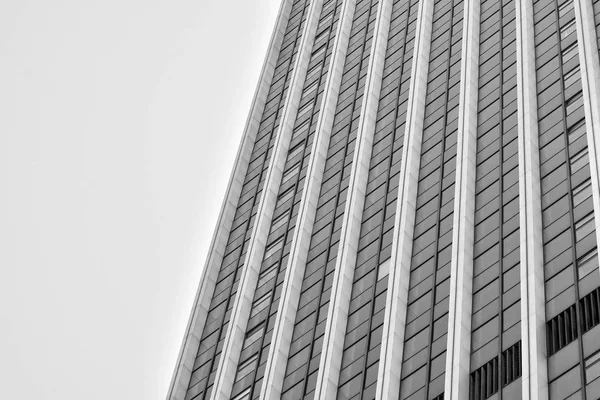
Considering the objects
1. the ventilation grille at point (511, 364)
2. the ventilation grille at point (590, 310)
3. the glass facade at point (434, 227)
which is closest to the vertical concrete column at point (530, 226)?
the ventilation grille at point (511, 364)

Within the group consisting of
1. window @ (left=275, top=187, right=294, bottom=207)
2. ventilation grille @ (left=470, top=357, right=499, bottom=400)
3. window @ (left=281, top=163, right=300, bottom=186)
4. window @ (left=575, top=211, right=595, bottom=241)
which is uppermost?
window @ (left=281, top=163, right=300, bottom=186)

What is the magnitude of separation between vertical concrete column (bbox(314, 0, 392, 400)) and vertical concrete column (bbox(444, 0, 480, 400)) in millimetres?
7414

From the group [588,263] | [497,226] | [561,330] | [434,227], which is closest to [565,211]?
[497,226]

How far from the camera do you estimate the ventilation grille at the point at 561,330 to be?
51.8 m

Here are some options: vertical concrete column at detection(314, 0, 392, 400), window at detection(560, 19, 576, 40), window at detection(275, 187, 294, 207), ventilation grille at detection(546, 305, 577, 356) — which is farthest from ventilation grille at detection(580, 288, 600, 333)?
window at detection(275, 187, 294, 207)

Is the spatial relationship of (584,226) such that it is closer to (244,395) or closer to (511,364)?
(511,364)

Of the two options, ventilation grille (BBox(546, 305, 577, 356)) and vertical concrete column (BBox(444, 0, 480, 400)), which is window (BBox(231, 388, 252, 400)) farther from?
ventilation grille (BBox(546, 305, 577, 356))

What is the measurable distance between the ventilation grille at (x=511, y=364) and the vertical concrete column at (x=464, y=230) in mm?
1860

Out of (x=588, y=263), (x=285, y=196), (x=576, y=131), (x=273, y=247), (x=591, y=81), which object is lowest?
(x=588, y=263)

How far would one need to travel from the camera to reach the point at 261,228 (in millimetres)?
84062

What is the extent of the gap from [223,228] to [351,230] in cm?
1786

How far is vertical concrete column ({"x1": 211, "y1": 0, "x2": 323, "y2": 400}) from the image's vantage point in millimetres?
72812

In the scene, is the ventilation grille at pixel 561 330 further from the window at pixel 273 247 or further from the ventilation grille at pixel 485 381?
the window at pixel 273 247

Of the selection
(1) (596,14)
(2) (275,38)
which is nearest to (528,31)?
(1) (596,14)
